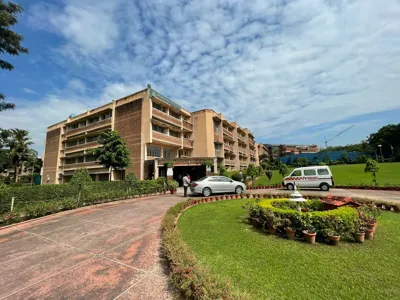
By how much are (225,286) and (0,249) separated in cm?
676

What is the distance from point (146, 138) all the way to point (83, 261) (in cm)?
2068

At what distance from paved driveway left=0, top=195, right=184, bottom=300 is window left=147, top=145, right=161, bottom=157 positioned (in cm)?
1753

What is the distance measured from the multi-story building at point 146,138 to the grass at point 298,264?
17.5 metres

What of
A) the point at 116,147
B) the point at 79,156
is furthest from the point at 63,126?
the point at 116,147

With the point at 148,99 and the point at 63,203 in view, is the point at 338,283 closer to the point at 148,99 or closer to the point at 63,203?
the point at 63,203

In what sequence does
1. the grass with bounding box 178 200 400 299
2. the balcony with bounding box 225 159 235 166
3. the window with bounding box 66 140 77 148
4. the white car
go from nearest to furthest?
the grass with bounding box 178 200 400 299 → the white car → the window with bounding box 66 140 77 148 → the balcony with bounding box 225 159 235 166

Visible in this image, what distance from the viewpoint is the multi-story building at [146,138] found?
24672 millimetres

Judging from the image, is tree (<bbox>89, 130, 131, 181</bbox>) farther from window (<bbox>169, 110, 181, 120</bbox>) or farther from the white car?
window (<bbox>169, 110, 181, 120</bbox>)

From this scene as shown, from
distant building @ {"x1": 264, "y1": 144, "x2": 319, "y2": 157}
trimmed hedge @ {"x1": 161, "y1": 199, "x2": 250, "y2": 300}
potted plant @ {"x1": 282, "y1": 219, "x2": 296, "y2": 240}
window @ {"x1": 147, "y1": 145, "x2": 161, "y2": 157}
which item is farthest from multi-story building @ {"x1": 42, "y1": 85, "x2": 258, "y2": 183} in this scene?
distant building @ {"x1": 264, "y1": 144, "x2": 319, "y2": 157}

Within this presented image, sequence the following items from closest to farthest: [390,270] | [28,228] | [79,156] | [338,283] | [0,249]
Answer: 1. [338,283]
2. [390,270]
3. [0,249]
4. [28,228]
5. [79,156]

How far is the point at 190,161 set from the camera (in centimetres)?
2477

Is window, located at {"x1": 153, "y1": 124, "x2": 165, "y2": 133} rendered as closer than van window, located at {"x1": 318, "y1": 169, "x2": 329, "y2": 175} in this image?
No

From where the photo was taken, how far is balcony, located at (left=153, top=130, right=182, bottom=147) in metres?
25.1

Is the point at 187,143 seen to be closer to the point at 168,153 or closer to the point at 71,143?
the point at 168,153
